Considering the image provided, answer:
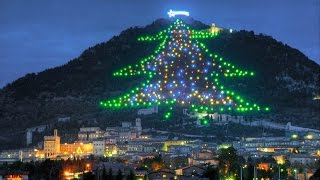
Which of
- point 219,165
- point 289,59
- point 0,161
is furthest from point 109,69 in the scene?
point 219,165

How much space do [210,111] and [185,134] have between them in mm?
3559

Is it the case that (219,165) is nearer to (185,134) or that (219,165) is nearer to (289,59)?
(185,134)

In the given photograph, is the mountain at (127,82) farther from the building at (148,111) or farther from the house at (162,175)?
the house at (162,175)

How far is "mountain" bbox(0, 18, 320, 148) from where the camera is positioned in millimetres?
123688

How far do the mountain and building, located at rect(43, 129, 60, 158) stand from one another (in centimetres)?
889

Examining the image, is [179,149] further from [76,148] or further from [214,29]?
[214,29]

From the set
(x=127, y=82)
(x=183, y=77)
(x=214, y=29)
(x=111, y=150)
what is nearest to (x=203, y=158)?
(x=111, y=150)

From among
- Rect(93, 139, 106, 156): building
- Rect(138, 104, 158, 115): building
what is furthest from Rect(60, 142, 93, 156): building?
Rect(138, 104, 158, 115): building

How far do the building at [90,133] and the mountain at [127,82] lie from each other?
334 centimetres

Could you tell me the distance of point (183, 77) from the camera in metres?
126

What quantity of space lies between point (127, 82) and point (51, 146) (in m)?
20.7

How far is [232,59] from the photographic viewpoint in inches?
5310

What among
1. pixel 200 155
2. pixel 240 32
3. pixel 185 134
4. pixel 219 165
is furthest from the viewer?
pixel 240 32

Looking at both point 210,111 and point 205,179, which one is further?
point 210,111
